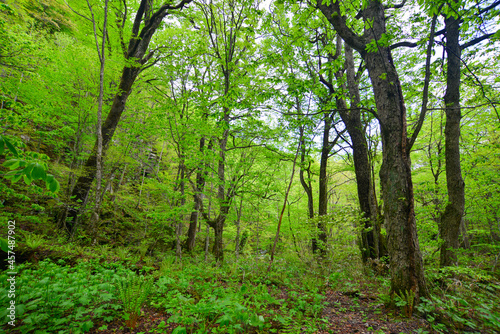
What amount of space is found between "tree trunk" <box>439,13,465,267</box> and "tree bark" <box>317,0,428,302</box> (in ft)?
6.50

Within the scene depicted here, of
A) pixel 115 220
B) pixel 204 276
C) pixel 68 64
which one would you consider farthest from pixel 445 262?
pixel 68 64

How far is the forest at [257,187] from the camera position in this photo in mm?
2621

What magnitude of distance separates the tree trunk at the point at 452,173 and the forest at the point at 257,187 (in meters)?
0.03

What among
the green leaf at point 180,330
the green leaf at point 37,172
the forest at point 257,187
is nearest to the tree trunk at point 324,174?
the forest at point 257,187

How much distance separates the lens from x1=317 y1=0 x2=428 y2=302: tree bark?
3.02m

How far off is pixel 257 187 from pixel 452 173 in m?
5.32

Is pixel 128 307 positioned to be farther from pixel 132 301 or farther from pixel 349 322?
pixel 349 322

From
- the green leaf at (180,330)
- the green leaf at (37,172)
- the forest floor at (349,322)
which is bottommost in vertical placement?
the forest floor at (349,322)

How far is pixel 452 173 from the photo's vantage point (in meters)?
4.48

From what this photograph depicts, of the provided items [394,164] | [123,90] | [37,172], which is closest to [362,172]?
[394,164]

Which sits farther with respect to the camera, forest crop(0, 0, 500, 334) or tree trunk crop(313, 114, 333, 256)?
tree trunk crop(313, 114, 333, 256)

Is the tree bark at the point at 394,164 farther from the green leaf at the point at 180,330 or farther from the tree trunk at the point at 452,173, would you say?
the green leaf at the point at 180,330

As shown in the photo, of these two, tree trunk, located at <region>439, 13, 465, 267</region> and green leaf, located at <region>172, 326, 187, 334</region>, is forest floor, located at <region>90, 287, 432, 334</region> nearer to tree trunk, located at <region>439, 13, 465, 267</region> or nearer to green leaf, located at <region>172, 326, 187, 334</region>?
green leaf, located at <region>172, 326, 187, 334</region>

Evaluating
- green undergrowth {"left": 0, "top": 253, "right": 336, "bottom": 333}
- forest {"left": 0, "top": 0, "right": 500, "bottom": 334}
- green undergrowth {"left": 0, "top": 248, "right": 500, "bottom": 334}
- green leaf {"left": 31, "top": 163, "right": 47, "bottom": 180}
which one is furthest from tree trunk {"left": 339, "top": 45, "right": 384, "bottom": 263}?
green leaf {"left": 31, "top": 163, "right": 47, "bottom": 180}
